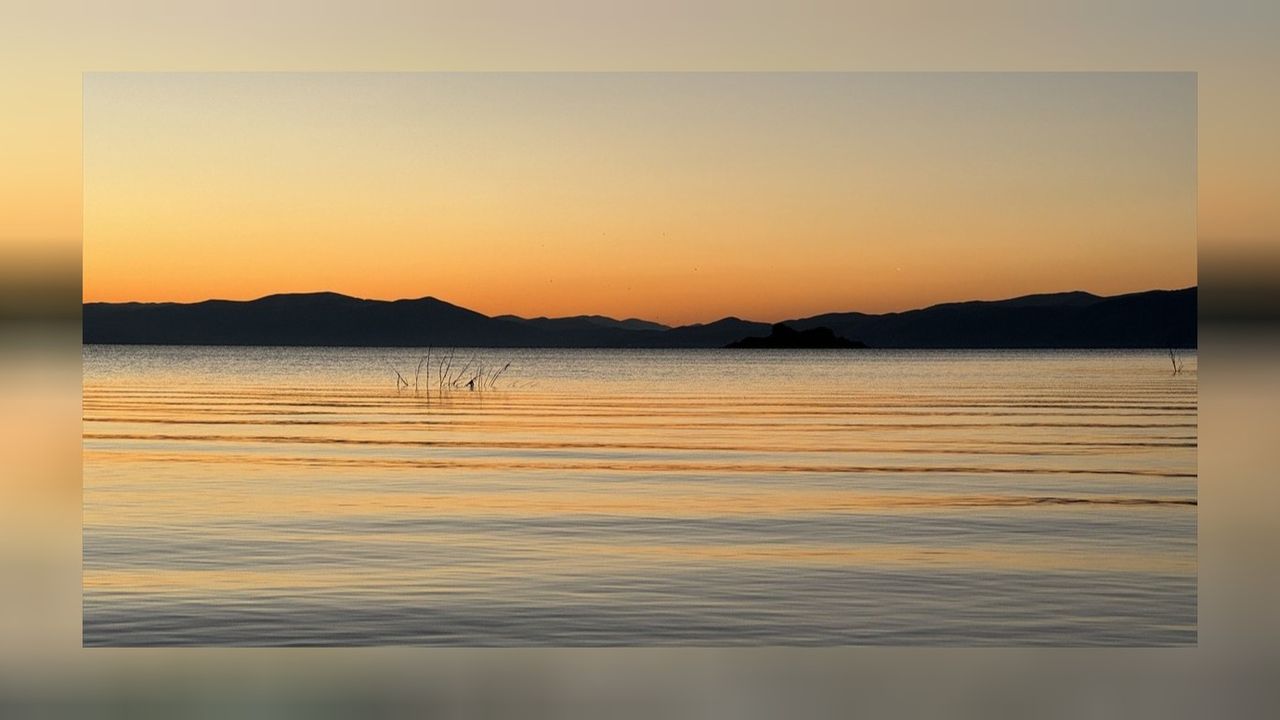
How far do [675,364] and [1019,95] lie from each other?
3.58 metres

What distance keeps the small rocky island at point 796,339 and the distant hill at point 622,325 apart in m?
0.06

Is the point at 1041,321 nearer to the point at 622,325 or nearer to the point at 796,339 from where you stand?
the point at 796,339

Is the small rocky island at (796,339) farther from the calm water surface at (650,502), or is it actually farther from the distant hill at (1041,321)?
the calm water surface at (650,502)

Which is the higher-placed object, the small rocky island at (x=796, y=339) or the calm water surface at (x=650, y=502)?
the small rocky island at (x=796, y=339)

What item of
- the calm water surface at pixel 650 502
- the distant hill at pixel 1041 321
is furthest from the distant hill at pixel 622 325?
the calm water surface at pixel 650 502

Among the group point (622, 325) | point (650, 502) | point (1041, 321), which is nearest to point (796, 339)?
point (622, 325)

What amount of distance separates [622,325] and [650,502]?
1.18 metres

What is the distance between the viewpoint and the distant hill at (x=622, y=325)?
1072 centimetres

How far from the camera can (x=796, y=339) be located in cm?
1089

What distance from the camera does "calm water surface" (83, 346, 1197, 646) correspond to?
8336 mm
